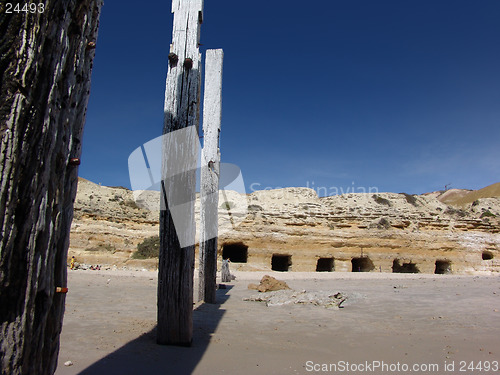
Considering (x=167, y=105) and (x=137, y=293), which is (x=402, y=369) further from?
(x=137, y=293)

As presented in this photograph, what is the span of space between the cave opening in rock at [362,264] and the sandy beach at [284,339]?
51.1ft

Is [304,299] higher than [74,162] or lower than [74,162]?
lower

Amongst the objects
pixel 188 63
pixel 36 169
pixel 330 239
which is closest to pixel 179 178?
pixel 188 63

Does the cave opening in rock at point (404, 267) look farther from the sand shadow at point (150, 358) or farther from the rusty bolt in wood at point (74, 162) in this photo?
the rusty bolt in wood at point (74, 162)

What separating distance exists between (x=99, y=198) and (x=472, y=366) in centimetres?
2937

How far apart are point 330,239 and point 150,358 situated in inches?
765

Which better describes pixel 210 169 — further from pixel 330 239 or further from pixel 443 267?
pixel 443 267

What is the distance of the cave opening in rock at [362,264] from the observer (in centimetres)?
2167

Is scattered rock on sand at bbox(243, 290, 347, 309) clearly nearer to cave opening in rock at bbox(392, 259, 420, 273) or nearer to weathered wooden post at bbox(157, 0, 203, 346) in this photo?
weathered wooden post at bbox(157, 0, 203, 346)

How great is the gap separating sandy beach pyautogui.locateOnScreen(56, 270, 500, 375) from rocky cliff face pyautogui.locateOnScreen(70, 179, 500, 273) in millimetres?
12717

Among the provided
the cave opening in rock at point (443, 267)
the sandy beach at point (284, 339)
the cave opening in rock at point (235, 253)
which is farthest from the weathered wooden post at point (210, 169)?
the cave opening in rock at point (443, 267)

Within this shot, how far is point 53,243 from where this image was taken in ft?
4.92

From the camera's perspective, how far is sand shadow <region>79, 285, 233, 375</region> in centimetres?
281

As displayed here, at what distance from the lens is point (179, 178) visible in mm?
3760
